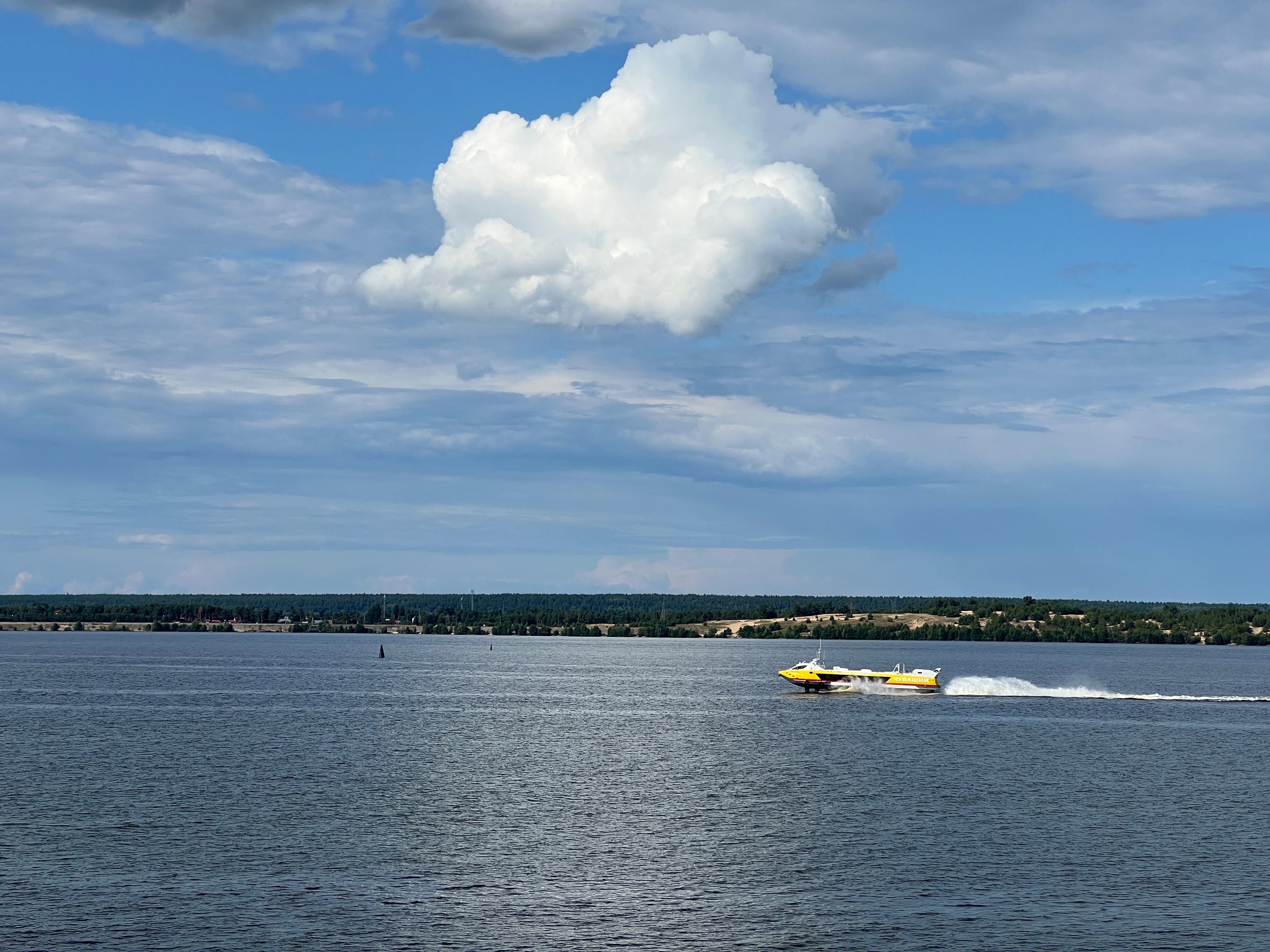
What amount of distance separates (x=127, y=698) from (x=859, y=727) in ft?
320

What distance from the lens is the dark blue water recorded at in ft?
174

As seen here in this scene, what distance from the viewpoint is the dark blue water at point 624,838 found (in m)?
53.2

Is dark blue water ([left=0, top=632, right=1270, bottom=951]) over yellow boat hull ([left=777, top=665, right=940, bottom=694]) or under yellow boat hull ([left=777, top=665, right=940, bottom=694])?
under

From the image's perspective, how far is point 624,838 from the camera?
73.1 metres

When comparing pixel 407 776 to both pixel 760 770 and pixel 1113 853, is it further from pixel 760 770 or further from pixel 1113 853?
pixel 1113 853

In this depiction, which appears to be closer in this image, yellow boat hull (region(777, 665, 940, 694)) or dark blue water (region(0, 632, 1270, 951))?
dark blue water (region(0, 632, 1270, 951))

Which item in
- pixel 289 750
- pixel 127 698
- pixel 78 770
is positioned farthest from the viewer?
pixel 127 698

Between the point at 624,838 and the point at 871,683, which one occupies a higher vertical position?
the point at 871,683

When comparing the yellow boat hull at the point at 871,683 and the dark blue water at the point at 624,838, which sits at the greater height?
the yellow boat hull at the point at 871,683

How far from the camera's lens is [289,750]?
114 metres

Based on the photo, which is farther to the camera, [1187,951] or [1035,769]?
[1035,769]

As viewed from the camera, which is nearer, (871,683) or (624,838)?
(624,838)

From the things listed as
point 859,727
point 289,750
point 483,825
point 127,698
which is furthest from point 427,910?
point 127,698

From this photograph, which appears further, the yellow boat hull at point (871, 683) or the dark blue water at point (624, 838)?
the yellow boat hull at point (871, 683)
